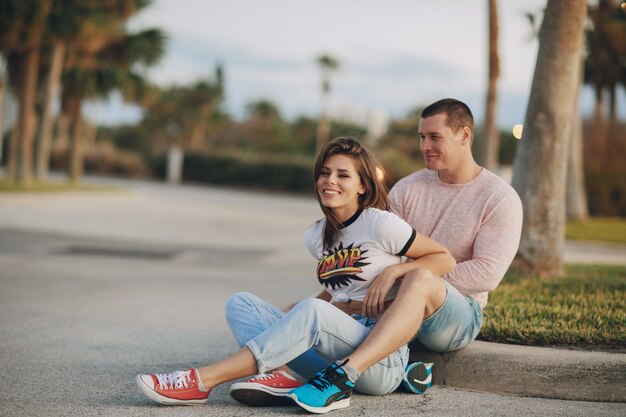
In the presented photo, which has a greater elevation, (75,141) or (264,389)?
(75,141)

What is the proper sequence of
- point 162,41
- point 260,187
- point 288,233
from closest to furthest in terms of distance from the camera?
1. point 288,233
2. point 162,41
3. point 260,187

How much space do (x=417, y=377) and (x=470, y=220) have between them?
3.08ft

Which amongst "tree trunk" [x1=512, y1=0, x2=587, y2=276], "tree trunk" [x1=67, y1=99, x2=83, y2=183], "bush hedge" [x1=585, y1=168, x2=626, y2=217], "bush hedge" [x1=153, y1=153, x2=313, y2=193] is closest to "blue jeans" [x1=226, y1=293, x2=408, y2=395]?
"tree trunk" [x1=512, y1=0, x2=587, y2=276]

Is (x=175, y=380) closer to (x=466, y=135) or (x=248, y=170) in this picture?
(x=466, y=135)

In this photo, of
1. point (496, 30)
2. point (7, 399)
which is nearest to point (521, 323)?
point (7, 399)

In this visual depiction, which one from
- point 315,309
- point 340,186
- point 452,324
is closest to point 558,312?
point 452,324

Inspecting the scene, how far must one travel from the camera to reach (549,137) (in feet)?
24.5

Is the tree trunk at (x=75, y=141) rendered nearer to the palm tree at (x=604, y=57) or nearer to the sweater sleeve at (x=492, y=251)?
the palm tree at (x=604, y=57)

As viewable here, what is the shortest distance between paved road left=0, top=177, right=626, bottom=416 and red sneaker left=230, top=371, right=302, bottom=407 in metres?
0.06

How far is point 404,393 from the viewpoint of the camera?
165 inches

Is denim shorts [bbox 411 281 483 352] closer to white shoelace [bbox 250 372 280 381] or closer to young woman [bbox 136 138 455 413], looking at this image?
young woman [bbox 136 138 455 413]

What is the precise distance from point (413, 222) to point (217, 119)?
6478cm

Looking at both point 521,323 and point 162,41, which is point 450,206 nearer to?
point 521,323

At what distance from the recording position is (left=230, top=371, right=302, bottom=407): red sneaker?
3.74 meters
